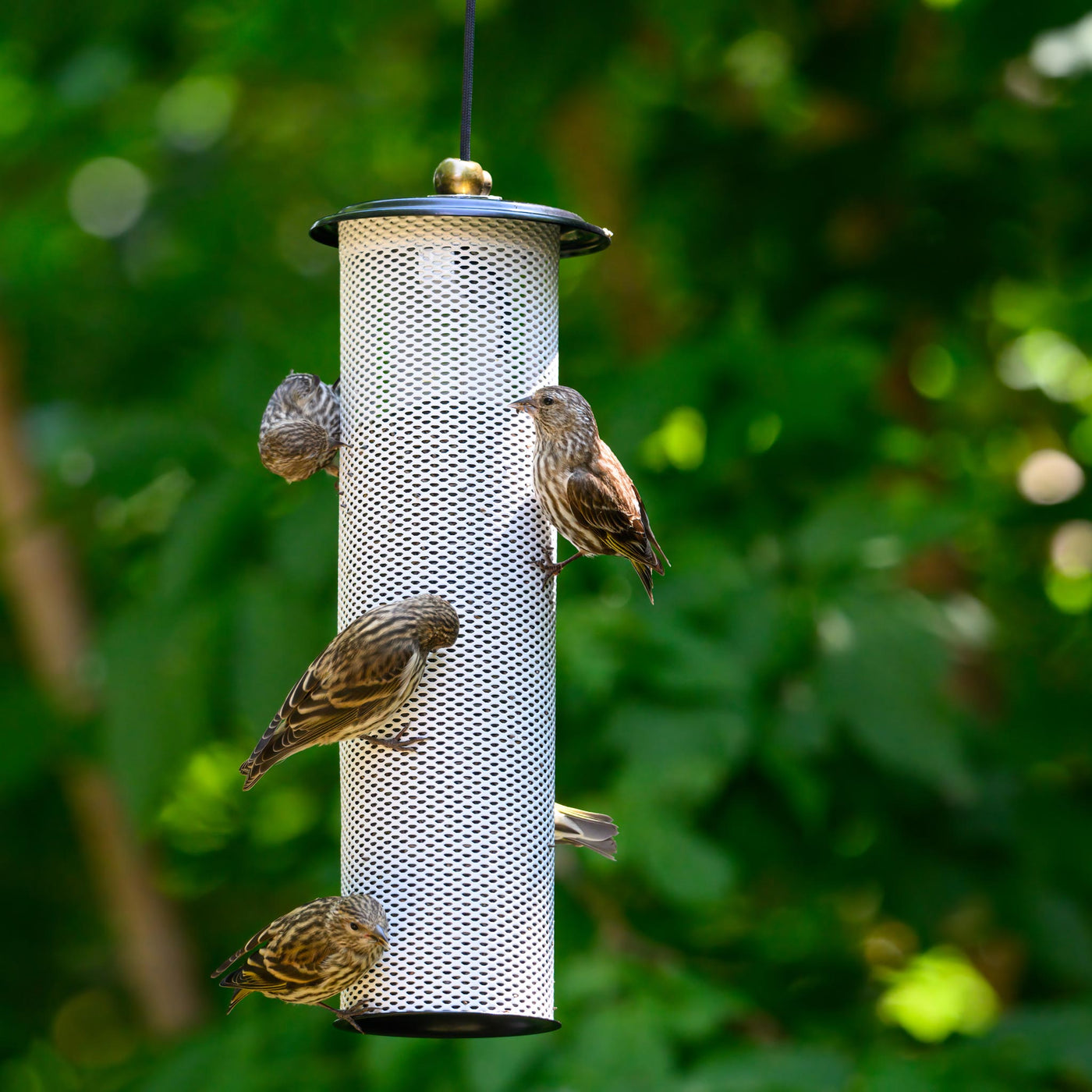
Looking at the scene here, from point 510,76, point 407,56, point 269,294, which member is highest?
point 407,56

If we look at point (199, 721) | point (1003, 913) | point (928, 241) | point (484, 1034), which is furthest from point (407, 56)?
point (484, 1034)

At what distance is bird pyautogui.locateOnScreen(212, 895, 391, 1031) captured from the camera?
4.23 meters

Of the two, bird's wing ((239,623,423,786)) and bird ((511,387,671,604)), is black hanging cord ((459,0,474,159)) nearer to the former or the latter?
bird ((511,387,671,604))

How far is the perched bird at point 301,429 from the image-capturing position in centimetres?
482

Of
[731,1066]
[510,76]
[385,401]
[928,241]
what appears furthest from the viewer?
[928,241]

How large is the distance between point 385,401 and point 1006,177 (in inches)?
217

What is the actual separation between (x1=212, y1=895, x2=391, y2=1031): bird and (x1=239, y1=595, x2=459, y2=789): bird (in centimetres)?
37

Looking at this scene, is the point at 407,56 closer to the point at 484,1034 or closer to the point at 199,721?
the point at 199,721

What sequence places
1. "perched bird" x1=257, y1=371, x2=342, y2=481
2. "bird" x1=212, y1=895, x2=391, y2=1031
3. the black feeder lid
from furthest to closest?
"perched bird" x1=257, y1=371, x2=342, y2=481 < the black feeder lid < "bird" x1=212, y1=895, x2=391, y2=1031

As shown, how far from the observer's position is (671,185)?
9359 millimetres

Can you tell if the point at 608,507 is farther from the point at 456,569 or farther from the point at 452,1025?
the point at 452,1025

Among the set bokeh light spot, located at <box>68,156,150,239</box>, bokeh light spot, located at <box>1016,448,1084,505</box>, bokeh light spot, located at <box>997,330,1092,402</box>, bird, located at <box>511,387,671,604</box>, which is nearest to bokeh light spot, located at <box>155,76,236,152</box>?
bokeh light spot, located at <box>68,156,150,239</box>

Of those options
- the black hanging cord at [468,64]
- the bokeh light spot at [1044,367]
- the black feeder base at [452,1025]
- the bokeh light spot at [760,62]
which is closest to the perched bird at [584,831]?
the black feeder base at [452,1025]

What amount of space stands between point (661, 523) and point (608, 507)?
261cm
